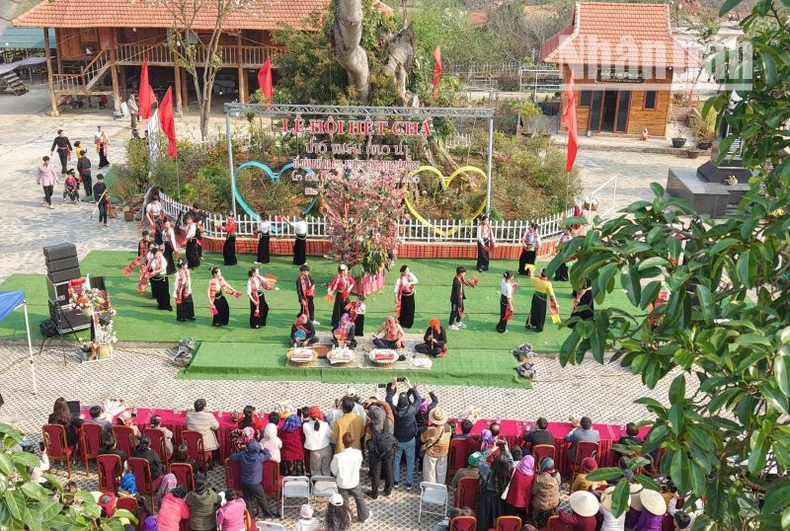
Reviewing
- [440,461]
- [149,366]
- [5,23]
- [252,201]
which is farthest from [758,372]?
[252,201]

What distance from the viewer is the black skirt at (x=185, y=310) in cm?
1458

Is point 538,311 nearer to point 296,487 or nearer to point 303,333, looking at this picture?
point 303,333

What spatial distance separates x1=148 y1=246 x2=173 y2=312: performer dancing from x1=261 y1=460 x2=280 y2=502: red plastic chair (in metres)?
5.79

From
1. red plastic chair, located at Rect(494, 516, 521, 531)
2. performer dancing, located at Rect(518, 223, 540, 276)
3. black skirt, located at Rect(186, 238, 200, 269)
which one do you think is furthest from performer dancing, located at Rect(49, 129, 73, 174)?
red plastic chair, located at Rect(494, 516, 521, 531)

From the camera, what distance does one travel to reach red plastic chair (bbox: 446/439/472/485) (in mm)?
10328

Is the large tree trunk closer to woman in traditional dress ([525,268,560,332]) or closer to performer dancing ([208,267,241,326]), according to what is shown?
performer dancing ([208,267,241,326])

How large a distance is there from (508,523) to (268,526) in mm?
2529

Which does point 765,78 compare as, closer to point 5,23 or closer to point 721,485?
point 721,485

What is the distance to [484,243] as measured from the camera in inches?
661

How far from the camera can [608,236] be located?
504 cm

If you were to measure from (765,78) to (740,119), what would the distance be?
321 mm

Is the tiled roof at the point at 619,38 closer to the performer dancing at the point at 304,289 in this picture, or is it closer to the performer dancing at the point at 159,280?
the performer dancing at the point at 304,289

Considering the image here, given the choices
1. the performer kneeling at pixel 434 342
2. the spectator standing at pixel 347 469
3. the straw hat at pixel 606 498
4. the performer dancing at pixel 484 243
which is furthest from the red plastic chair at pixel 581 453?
the performer dancing at pixel 484 243

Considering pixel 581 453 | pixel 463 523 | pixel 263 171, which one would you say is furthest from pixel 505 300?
pixel 263 171
